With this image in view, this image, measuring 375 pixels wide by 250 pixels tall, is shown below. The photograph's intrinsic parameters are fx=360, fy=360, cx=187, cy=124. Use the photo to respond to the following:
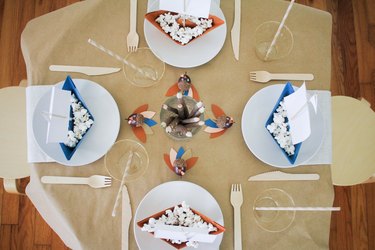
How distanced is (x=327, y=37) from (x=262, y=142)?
0.47 metres

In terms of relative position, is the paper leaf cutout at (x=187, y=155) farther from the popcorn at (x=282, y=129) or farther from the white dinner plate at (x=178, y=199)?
the popcorn at (x=282, y=129)

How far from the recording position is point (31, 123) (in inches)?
46.2

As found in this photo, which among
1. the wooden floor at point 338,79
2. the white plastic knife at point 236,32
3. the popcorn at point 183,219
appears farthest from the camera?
the wooden floor at point 338,79

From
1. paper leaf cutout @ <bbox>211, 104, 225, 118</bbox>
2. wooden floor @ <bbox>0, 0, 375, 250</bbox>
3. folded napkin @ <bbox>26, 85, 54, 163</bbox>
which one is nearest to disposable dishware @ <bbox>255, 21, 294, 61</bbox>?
paper leaf cutout @ <bbox>211, 104, 225, 118</bbox>

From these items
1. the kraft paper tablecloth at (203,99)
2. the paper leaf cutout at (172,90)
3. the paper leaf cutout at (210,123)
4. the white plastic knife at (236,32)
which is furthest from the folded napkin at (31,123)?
the white plastic knife at (236,32)

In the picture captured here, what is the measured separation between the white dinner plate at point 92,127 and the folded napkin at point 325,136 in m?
0.67

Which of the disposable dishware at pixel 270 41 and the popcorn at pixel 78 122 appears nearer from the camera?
the popcorn at pixel 78 122

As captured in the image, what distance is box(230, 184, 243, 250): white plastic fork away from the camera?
3.85 ft

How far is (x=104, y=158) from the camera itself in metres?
1.19

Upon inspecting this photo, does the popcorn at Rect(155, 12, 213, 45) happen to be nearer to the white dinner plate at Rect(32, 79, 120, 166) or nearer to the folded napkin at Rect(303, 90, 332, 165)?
the white dinner plate at Rect(32, 79, 120, 166)

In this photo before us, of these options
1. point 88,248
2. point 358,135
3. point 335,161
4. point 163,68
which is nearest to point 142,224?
point 88,248

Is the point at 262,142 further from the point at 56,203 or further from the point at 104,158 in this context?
the point at 56,203

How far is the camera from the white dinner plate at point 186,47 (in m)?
1.23

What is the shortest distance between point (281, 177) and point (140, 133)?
0.50 meters
